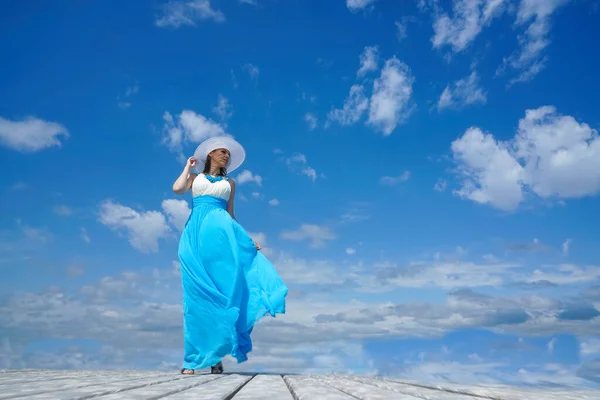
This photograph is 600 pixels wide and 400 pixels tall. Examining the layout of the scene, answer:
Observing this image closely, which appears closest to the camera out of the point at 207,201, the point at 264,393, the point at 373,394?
the point at 373,394

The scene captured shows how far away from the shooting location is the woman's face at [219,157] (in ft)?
23.4

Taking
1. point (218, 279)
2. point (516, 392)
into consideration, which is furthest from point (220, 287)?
point (516, 392)

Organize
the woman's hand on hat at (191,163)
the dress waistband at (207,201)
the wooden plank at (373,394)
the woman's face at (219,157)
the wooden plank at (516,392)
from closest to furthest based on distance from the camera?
the wooden plank at (516,392), the wooden plank at (373,394), the dress waistband at (207,201), the woman's hand on hat at (191,163), the woman's face at (219,157)

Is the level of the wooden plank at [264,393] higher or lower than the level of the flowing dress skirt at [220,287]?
lower

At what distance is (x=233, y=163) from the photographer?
7.59 metres

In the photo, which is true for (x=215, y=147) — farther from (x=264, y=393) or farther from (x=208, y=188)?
(x=264, y=393)

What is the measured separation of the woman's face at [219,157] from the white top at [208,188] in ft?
1.05

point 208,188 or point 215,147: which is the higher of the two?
point 215,147

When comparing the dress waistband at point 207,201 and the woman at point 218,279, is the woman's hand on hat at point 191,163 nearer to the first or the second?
the woman at point 218,279

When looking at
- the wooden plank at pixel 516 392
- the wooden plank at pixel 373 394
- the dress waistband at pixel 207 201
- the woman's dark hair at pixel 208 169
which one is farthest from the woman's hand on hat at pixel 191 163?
the wooden plank at pixel 516 392

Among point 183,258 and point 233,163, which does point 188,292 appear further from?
point 233,163

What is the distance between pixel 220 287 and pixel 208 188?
133 cm

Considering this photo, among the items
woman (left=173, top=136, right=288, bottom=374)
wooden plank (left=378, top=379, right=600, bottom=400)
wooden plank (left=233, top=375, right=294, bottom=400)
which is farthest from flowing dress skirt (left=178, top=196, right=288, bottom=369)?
wooden plank (left=378, top=379, right=600, bottom=400)

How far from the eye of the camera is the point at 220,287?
645 cm
